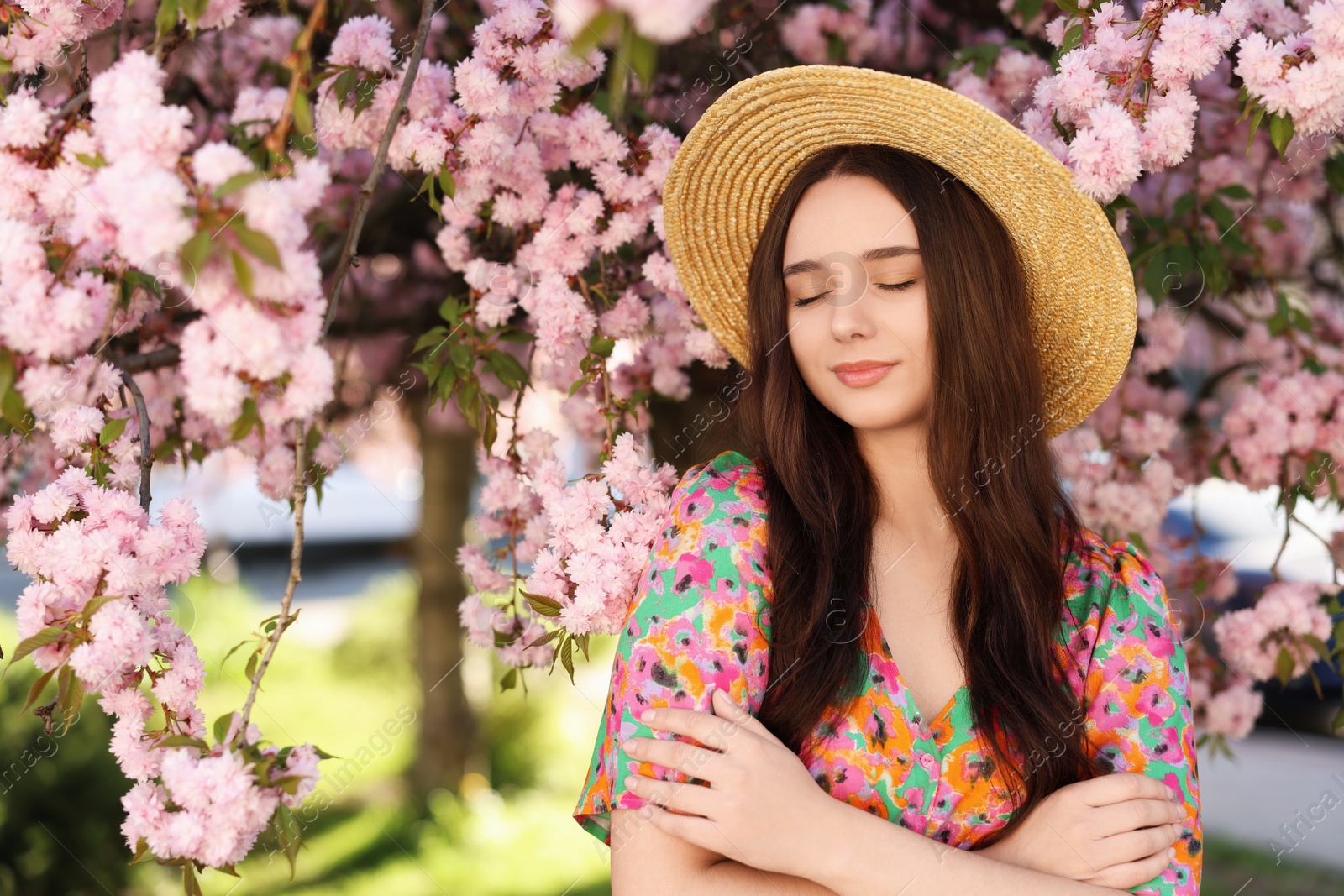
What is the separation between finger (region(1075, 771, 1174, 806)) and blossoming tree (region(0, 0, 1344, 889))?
2.07 ft

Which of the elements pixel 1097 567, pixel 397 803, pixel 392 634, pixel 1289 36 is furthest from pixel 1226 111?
pixel 392 634

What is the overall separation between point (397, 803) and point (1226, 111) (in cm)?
396

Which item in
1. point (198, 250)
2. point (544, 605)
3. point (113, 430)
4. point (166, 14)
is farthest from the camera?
point (544, 605)

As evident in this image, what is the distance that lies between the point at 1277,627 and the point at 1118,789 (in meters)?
1.03

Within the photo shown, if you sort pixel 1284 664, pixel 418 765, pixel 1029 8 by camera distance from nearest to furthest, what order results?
pixel 1029 8
pixel 1284 664
pixel 418 765

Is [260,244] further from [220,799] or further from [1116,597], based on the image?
[1116,597]

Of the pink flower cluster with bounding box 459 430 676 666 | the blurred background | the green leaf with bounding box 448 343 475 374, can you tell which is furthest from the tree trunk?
the green leaf with bounding box 448 343 475 374

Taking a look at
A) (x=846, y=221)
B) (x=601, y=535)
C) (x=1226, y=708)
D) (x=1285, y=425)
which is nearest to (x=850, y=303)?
(x=846, y=221)

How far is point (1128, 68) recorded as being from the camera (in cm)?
146

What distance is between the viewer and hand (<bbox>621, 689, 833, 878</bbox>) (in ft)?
3.71

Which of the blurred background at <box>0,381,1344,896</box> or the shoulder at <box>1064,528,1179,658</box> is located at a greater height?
the shoulder at <box>1064,528,1179,658</box>

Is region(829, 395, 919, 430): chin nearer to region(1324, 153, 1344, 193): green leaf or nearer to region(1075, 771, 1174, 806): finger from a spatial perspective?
region(1075, 771, 1174, 806): finger

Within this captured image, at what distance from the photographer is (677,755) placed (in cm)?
116

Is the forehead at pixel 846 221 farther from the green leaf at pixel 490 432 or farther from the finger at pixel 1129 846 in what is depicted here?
the finger at pixel 1129 846
